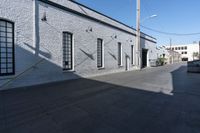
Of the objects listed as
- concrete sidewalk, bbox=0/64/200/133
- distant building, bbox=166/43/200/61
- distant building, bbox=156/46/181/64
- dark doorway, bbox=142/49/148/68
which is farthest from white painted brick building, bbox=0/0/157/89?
distant building, bbox=166/43/200/61

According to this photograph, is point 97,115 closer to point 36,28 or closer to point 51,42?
point 36,28

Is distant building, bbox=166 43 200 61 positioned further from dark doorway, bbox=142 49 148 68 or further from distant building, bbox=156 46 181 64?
dark doorway, bbox=142 49 148 68

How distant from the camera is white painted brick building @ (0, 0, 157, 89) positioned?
8.11 m

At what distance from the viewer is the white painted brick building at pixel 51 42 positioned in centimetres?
811

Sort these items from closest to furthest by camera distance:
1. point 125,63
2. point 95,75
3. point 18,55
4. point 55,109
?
point 55,109 < point 18,55 < point 95,75 < point 125,63

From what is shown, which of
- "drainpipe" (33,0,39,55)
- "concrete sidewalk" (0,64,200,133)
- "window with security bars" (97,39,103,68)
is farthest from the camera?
"window with security bars" (97,39,103,68)

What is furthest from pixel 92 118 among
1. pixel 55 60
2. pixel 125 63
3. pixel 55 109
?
pixel 125 63

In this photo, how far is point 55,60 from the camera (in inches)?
411

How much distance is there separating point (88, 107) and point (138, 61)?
18.0 metres

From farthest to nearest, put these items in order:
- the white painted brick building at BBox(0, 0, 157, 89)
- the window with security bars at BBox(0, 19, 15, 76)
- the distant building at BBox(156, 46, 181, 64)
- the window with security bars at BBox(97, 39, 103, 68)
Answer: the distant building at BBox(156, 46, 181, 64) < the window with security bars at BBox(97, 39, 103, 68) < the white painted brick building at BBox(0, 0, 157, 89) < the window with security bars at BBox(0, 19, 15, 76)

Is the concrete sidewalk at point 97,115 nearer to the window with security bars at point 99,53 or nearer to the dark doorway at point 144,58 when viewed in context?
the window with security bars at point 99,53

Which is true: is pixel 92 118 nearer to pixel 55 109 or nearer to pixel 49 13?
pixel 55 109

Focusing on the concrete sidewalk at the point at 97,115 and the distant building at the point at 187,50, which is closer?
the concrete sidewalk at the point at 97,115

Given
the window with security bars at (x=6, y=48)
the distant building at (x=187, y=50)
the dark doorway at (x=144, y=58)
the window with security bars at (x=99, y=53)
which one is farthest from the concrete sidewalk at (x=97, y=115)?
the distant building at (x=187, y=50)
